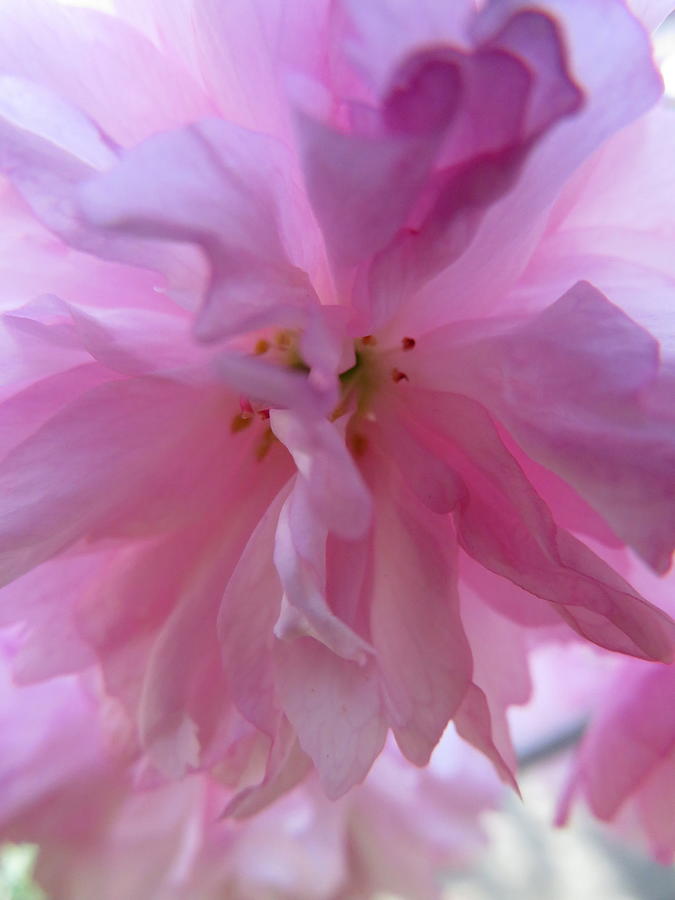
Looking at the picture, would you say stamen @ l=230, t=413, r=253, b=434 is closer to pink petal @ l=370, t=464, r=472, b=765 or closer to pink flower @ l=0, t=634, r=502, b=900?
pink petal @ l=370, t=464, r=472, b=765

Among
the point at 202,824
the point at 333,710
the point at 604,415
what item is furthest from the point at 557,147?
the point at 202,824

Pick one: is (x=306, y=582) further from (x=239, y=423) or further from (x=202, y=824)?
(x=202, y=824)

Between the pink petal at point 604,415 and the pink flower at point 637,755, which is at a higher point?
the pink petal at point 604,415

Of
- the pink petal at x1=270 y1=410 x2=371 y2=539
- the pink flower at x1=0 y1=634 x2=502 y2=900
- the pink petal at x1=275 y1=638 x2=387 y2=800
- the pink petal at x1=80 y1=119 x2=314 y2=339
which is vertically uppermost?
the pink petal at x1=80 y1=119 x2=314 y2=339

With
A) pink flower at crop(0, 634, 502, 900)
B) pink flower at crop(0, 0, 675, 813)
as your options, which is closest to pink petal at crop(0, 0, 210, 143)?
pink flower at crop(0, 0, 675, 813)

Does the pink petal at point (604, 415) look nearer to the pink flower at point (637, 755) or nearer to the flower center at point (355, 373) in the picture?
the flower center at point (355, 373)

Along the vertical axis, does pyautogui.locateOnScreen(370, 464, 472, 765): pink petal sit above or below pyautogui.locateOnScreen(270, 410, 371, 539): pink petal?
below

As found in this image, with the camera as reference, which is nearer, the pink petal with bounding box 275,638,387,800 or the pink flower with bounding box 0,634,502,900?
the pink petal with bounding box 275,638,387,800

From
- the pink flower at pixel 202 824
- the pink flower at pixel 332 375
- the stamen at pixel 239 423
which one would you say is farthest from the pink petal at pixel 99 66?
the pink flower at pixel 202 824

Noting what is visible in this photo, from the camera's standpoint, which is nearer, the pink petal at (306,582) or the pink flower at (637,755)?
the pink petal at (306,582)
